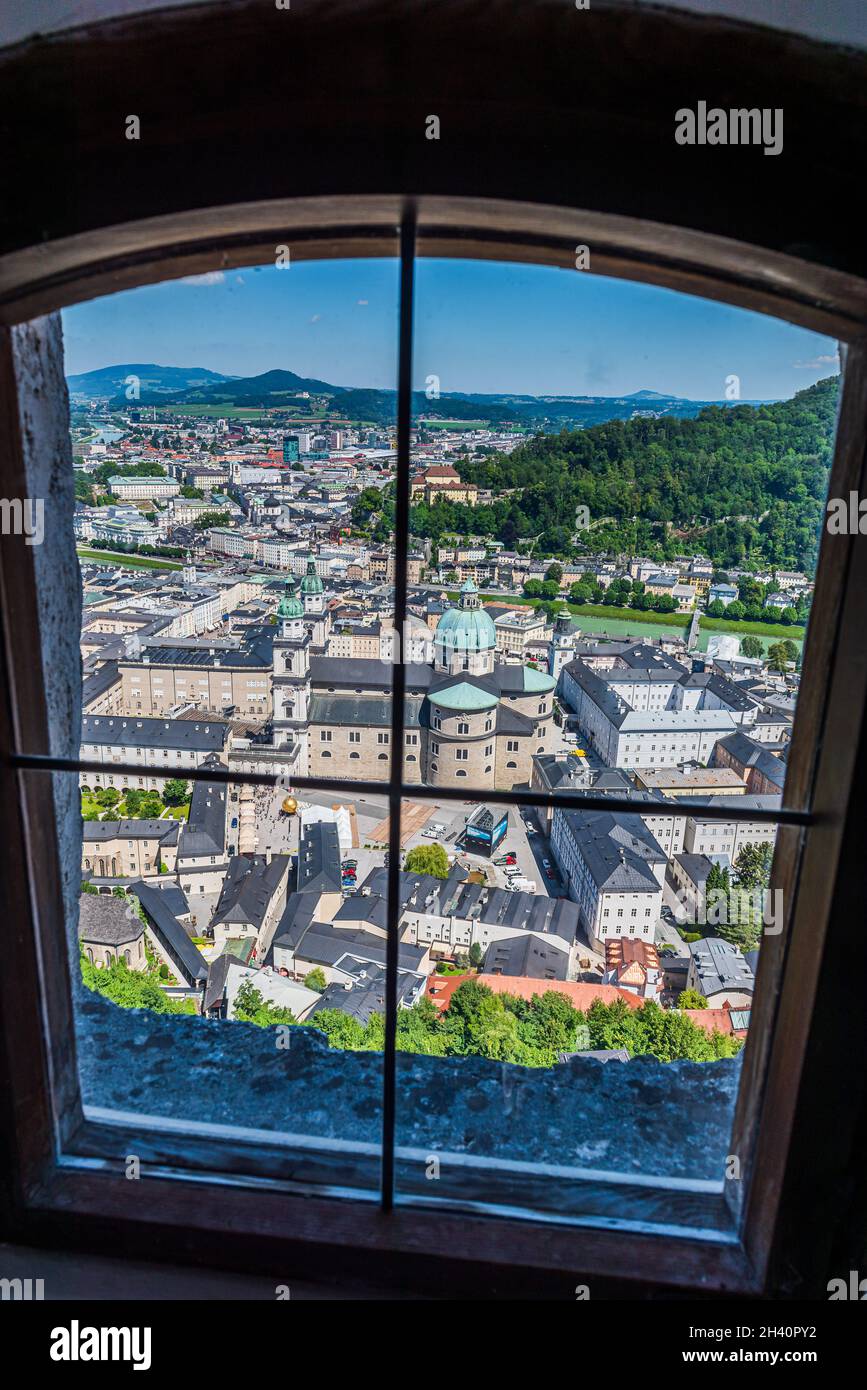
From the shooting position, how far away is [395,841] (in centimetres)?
101

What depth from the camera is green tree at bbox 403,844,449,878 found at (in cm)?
104

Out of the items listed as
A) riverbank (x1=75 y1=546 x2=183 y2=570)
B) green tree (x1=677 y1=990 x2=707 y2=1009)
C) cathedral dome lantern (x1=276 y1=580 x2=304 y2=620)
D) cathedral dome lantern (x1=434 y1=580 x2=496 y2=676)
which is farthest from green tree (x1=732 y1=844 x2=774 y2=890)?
riverbank (x1=75 y1=546 x2=183 y2=570)

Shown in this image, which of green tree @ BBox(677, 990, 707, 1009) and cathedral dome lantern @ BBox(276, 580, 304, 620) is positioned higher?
cathedral dome lantern @ BBox(276, 580, 304, 620)

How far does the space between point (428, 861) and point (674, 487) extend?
1.86ft

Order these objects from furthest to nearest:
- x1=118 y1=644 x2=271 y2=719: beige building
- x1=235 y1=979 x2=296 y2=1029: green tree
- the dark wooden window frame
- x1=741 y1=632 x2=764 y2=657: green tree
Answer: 1. x1=235 y1=979 x2=296 y2=1029: green tree
2. x1=118 y1=644 x2=271 y2=719: beige building
3. x1=741 y1=632 x2=764 y2=657: green tree
4. the dark wooden window frame

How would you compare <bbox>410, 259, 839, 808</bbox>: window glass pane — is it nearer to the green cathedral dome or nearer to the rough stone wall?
the green cathedral dome

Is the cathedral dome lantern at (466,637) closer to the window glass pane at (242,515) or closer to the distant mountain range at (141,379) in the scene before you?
the window glass pane at (242,515)

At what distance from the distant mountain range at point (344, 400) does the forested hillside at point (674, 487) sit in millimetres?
21

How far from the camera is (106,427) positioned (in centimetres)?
109

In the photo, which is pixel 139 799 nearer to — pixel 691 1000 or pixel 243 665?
pixel 243 665

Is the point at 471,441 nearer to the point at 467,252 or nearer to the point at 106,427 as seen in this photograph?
the point at 467,252

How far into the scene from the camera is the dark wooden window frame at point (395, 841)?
2.89 feet

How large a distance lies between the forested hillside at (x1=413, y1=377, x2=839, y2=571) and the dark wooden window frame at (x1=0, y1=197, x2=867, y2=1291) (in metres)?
0.04

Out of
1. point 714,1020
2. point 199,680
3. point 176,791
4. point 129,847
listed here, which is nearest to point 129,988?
point 129,847
